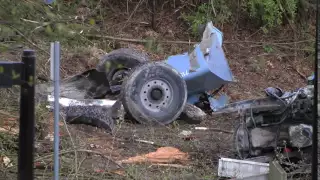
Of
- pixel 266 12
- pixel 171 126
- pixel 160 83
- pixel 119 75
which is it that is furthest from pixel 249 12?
pixel 171 126

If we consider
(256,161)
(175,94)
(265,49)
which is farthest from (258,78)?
(256,161)

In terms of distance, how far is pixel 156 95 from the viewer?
8.35 metres

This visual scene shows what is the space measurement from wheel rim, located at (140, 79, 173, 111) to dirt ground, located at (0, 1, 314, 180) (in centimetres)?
31

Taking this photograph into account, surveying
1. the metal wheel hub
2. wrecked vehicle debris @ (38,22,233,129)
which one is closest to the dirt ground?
wrecked vehicle debris @ (38,22,233,129)

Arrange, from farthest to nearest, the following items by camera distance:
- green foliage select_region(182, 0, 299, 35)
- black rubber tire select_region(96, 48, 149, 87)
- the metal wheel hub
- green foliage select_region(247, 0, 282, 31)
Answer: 1. green foliage select_region(247, 0, 282, 31)
2. green foliage select_region(182, 0, 299, 35)
3. black rubber tire select_region(96, 48, 149, 87)
4. the metal wheel hub

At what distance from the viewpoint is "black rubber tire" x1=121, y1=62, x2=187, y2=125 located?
8125 mm

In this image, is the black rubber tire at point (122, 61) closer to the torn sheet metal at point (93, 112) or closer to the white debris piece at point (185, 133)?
the torn sheet metal at point (93, 112)

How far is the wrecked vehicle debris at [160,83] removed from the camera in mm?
8180

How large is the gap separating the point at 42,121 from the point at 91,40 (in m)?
4.91

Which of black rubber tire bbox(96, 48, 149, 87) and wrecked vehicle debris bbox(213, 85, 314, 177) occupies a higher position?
black rubber tire bbox(96, 48, 149, 87)

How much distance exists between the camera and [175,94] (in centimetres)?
834

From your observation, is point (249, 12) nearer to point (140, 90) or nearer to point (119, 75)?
point (119, 75)

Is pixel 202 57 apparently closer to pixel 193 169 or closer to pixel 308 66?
pixel 193 169

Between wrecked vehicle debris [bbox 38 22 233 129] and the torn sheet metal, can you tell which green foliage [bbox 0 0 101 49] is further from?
wrecked vehicle debris [bbox 38 22 233 129]
